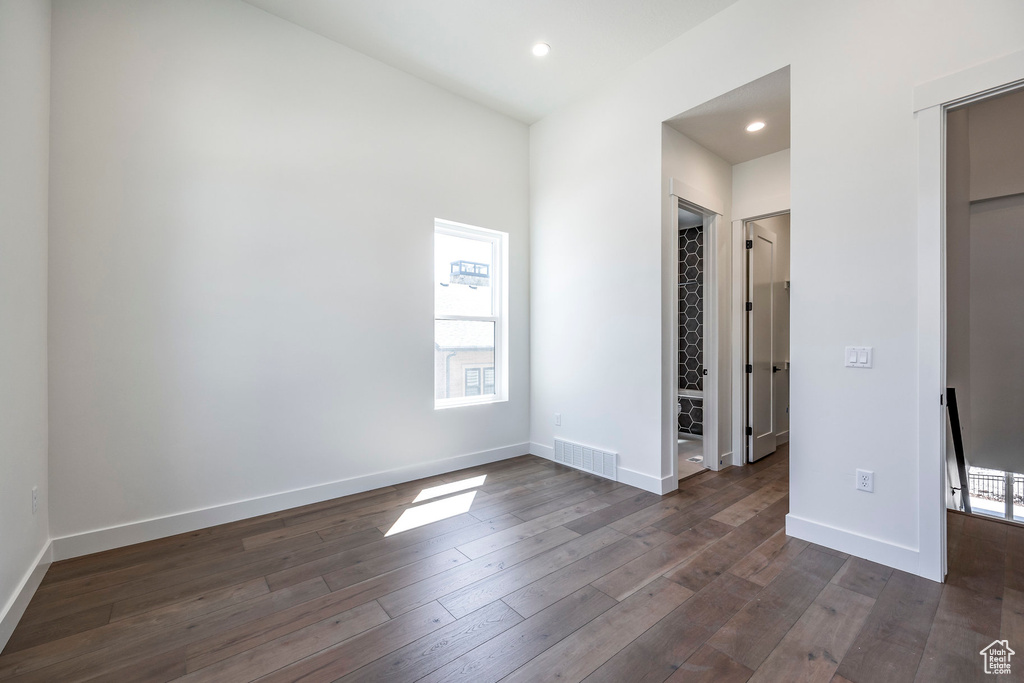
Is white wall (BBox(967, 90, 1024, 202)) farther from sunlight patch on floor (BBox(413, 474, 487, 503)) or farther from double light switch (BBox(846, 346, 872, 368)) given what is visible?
sunlight patch on floor (BBox(413, 474, 487, 503))

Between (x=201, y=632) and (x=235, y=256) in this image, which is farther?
(x=235, y=256)

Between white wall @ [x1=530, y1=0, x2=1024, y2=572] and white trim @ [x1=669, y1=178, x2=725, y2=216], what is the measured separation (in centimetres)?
19

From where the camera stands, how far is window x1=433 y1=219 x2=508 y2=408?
3.88 m

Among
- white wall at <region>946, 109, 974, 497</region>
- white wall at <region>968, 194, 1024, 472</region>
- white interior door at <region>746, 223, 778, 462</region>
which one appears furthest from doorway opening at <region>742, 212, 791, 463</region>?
white wall at <region>968, 194, 1024, 472</region>

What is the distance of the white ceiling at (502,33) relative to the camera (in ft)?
9.25

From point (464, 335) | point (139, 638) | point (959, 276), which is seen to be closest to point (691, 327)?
point (959, 276)

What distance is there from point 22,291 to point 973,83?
4.37 metres

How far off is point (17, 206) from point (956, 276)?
18.4ft

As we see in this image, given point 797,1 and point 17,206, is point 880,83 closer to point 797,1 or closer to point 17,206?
point 797,1

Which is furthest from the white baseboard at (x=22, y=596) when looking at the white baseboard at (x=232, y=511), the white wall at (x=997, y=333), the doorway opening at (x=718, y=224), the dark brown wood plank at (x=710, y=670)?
the white wall at (x=997, y=333)

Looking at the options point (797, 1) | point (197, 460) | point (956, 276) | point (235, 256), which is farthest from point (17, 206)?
point (956, 276)

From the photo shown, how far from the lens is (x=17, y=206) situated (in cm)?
186

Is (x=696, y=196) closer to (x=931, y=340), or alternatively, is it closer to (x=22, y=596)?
(x=931, y=340)

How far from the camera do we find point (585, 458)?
3818 millimetres
